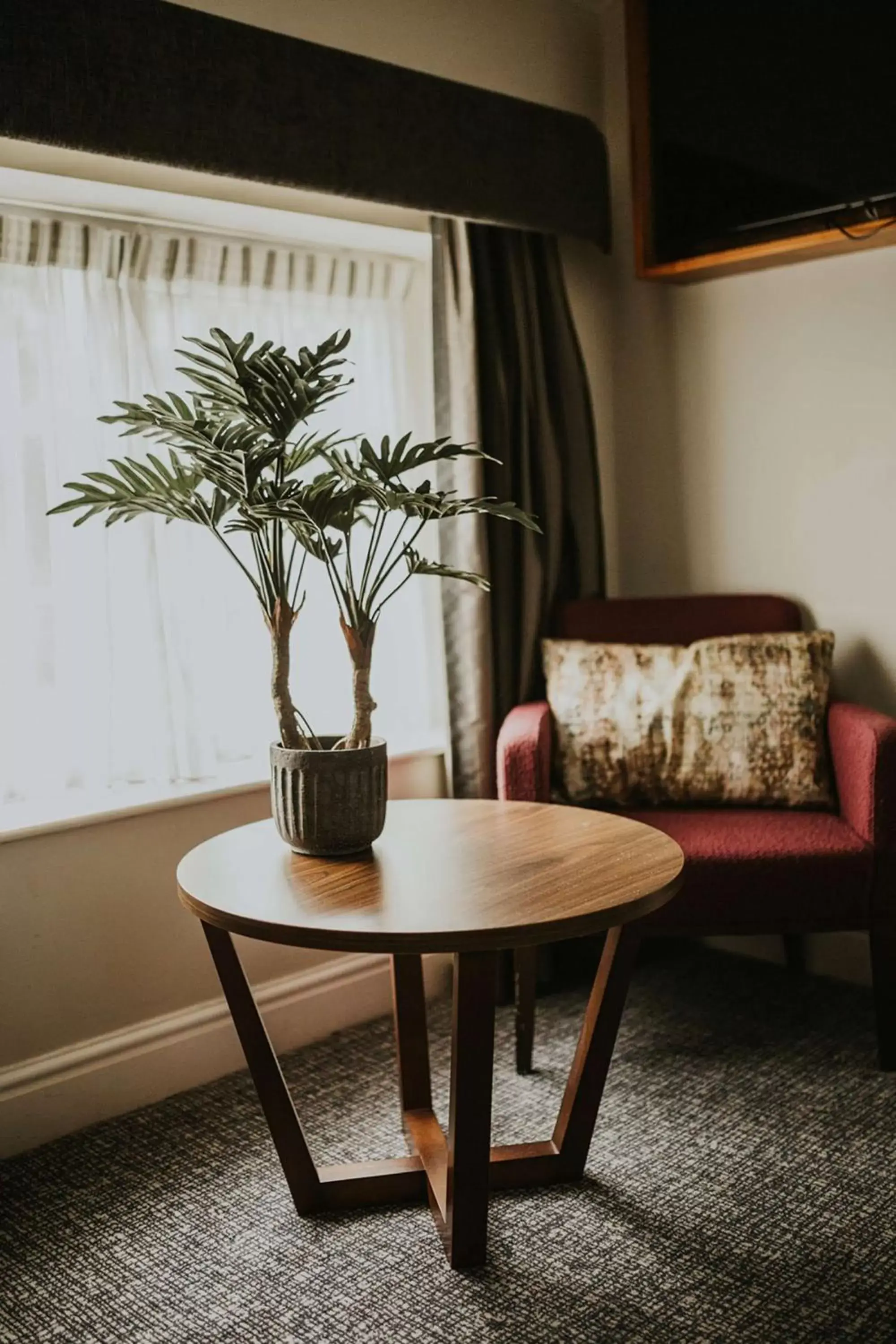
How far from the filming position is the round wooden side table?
172 centimetres

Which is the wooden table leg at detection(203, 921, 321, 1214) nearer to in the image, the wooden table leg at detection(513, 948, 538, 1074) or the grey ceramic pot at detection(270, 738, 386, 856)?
the grey ceramic pot at detection(270, 738, 386, 856)

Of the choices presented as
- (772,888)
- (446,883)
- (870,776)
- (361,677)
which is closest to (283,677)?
(361,677)

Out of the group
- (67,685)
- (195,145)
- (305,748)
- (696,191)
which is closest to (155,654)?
(67,685)

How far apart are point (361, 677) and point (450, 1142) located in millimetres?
719

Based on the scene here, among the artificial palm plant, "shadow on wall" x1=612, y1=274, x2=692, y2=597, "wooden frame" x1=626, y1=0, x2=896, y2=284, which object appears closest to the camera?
the artificial palm plant

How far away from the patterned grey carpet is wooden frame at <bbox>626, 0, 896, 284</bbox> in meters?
1.67

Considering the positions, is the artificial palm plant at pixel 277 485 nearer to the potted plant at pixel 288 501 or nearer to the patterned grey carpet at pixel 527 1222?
the potted plant at pixel 288 501

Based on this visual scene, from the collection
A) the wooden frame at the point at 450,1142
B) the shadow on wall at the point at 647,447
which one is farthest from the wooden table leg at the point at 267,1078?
the shadow on wall at the point at 647,447

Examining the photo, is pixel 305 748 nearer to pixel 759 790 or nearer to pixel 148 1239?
pixel 148 1239

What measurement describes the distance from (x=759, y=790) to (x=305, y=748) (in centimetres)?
110

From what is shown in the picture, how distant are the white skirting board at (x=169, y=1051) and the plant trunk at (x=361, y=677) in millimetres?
839

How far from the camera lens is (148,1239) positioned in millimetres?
1988

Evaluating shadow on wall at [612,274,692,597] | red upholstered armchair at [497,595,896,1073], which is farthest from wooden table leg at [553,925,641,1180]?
shadow on wall at [612,274,692,597]

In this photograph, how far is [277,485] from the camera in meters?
1.99
